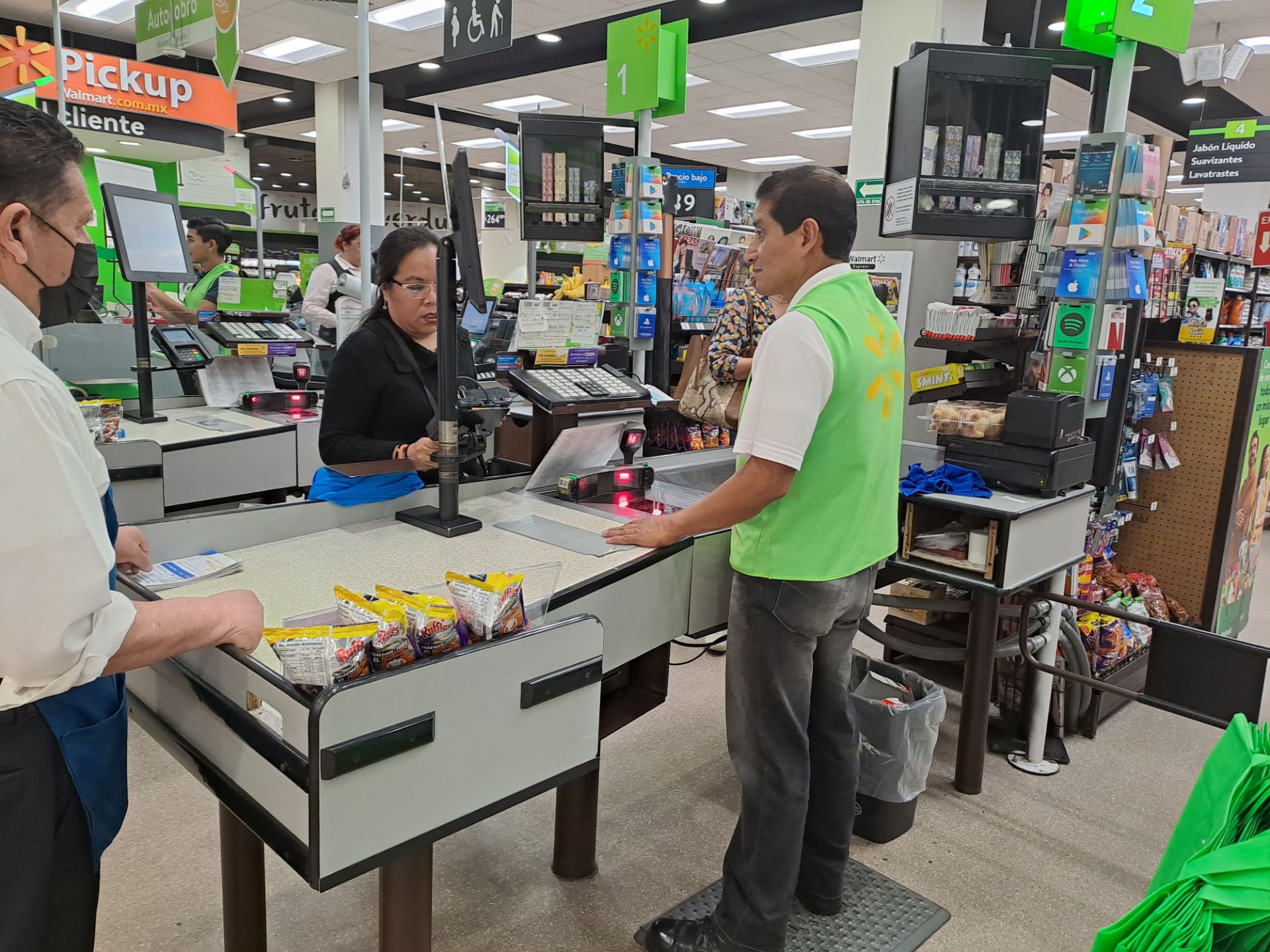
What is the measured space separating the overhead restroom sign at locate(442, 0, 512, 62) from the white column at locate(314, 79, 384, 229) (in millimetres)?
7606

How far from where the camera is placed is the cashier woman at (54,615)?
102 cm

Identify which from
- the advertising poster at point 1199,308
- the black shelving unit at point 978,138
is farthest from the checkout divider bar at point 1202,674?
the advertising poster at point 1199,308

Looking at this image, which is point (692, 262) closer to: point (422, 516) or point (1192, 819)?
point (422, 516)

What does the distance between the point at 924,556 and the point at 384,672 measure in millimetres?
2109

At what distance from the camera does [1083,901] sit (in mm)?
2488

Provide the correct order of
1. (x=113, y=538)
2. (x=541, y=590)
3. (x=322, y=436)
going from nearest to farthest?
(x=113, y=538)
(x=541, y=590)
(x=322, y=436)

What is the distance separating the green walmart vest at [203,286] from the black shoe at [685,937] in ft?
13.3

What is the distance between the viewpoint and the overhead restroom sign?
418cm

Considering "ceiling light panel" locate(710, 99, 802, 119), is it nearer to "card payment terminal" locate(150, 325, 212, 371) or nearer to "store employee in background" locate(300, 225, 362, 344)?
"store employee in background" locate(300, 225, 362, 344)

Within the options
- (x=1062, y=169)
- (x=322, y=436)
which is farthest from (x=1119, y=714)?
(x=322, y=436)

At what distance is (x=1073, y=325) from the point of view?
3139mm

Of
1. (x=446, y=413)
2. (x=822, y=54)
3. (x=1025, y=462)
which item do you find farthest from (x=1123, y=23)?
(x=822, y=54)

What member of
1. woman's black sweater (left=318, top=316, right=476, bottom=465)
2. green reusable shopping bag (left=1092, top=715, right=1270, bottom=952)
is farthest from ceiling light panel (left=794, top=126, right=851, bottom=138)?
green reusable shopping bag (left=1092, top=715, right=1270, bottom=952)

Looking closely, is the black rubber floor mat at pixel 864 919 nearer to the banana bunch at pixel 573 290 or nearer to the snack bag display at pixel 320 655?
the snack bag display at pixel 320 655
